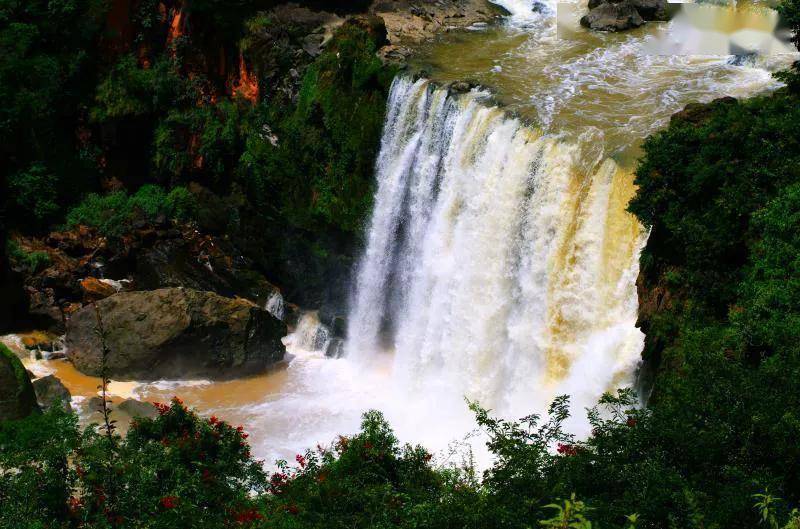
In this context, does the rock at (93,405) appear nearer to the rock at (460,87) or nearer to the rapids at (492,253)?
the rapids at (492,253)

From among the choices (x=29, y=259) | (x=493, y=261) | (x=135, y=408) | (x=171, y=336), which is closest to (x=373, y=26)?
(x=493, y=261)

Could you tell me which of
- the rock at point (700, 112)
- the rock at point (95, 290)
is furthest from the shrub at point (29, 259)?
the rock at point (700, 112)

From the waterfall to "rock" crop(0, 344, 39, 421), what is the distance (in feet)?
30.6

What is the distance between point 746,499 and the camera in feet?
29.0

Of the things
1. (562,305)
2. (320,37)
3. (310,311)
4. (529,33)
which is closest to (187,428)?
(562,305)

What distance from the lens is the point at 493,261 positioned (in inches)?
811

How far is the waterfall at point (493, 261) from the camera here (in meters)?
17.7

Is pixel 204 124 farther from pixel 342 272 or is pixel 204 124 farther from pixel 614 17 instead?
pixel 614 17

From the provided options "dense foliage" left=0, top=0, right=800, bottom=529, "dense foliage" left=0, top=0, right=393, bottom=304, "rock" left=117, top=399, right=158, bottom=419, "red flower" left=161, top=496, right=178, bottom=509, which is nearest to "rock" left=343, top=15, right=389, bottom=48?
"dense foliage" left=0, top=0, right=393, bottom=304

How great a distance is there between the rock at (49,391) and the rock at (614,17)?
1929cm

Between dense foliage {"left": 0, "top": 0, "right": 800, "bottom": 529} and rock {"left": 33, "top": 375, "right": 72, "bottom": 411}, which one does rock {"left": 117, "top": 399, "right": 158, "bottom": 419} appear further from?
dense foliage {"left": 0, "top": 0, "right": 800, "bottom": 529}

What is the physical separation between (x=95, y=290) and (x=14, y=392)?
22.2 feet

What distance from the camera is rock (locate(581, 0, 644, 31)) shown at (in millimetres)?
26797

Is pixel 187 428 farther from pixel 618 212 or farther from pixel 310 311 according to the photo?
pixel 310 311
